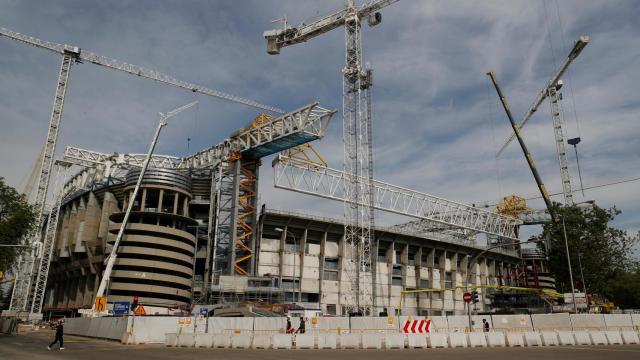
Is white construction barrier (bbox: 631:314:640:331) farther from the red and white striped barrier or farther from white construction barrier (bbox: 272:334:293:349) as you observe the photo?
white construction barrier (bbox: 272:334:293:349)

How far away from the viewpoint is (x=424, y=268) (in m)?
102

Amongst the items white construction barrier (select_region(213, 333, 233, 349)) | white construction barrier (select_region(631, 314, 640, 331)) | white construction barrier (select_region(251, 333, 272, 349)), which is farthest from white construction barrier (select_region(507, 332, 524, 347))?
white construction barrier (select_region(631, 314, 640, 331))

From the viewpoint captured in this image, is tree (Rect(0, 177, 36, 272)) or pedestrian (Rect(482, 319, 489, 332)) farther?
tree (Rect(0, 177, 36, 272))

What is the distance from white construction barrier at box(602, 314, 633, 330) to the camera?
37.9 meters

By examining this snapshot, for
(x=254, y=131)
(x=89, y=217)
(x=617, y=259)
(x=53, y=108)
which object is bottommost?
(x=617, y=259)

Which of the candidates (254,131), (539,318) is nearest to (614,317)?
(539,318)

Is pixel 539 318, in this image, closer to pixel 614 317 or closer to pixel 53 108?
pixel 614 317

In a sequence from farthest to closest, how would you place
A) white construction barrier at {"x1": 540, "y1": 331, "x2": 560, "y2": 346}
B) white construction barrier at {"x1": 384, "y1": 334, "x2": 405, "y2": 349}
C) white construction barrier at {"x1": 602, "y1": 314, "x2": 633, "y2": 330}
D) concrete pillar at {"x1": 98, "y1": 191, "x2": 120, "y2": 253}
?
concrete pillar at {"x1": 98, "y1": 191, "x2": 120, "y2": 253} → white construction barrier at {"x1": 602, "y1": 314, "x2": 633, "y2": 330} → white construction barrier at {"x1": 540, "y1": 331, "x2": 560, "y2": 346} → white construction barrier at {"x1": 384, "y1": 334, "x2": 405, "y2": 349}

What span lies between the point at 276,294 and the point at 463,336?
49.9 metres

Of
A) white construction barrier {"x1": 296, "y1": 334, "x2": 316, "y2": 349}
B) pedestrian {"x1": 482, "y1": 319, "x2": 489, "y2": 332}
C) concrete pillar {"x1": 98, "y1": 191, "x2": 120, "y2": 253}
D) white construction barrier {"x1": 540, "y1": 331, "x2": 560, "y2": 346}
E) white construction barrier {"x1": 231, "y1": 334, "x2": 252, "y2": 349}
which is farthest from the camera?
concrete pillar {"x1": 98, "y1": 191, "x2": 120, "y2": 253}

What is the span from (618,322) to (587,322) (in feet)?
10.9

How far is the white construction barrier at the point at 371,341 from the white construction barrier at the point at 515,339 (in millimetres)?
8076

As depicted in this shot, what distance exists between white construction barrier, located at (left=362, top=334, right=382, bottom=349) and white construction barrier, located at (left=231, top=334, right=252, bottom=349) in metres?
6.65

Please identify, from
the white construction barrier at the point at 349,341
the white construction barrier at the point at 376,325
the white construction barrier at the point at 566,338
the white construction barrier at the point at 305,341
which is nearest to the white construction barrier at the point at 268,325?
the white construction barrier at the point at 376,325
